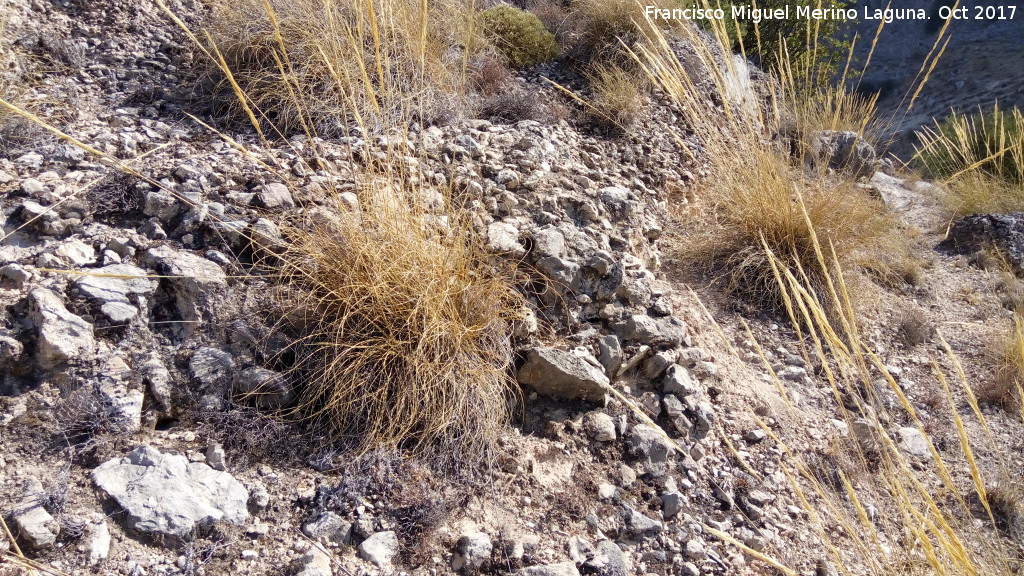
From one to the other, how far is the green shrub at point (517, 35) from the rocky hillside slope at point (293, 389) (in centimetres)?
149

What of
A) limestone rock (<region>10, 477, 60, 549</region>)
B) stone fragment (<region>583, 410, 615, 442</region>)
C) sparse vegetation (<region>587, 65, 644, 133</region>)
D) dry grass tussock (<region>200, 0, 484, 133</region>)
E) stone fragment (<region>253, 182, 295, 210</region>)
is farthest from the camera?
sparse vegetation (<region>587, 65, 644, 133</region>)

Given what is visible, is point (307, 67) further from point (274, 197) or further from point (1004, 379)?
point (1004, 379)

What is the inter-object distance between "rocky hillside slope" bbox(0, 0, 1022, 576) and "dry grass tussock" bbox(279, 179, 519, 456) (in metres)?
0.10

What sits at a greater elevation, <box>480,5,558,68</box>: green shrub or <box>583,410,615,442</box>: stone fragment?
<box>480,5,558,68</box>: green shrub

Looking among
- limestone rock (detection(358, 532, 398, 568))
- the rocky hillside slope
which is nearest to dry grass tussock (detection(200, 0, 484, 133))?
the rocky hillside slope

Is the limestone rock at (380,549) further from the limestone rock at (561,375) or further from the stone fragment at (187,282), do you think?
the stone fragment at (187,282)

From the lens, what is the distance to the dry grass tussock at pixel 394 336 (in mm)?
1906

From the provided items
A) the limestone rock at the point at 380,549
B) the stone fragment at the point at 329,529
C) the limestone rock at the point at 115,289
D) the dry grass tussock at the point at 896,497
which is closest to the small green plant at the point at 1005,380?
the dry grass tussock at the point at 896,497

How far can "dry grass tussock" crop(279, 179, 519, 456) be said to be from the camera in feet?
6.25

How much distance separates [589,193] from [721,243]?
2.34 feet

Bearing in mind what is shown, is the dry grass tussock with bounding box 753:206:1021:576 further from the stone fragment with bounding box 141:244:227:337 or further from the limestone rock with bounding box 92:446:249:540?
the stone fragment with bounding box 141:244:227:337

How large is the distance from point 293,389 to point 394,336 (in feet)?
1.19

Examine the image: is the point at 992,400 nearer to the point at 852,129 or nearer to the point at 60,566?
the point at 852,129

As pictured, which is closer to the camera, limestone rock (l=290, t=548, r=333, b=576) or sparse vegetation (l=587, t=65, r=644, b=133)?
limestone rock (l=290, t=548, r=333, b=576)
